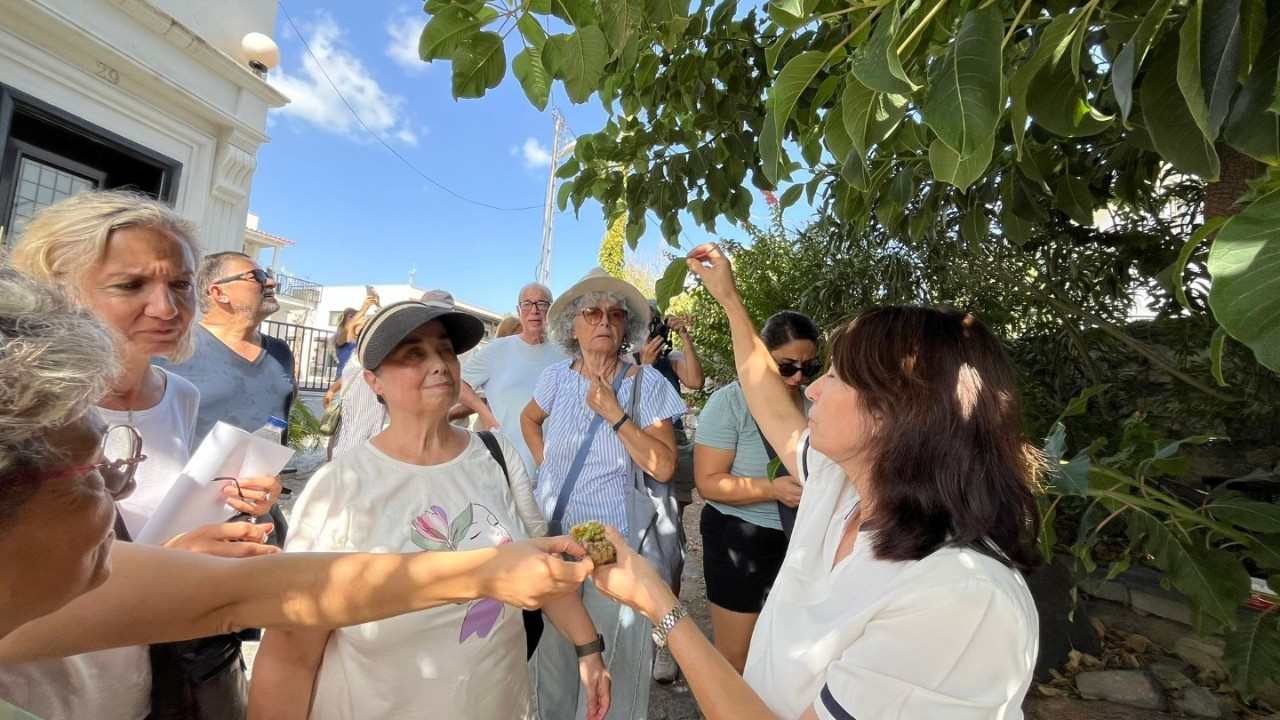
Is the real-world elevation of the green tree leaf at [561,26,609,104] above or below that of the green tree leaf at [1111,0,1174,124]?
above

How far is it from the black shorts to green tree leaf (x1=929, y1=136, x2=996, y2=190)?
6.45 ft

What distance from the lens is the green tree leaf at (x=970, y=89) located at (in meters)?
1.04

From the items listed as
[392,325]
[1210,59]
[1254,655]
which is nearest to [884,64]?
[1210,59]

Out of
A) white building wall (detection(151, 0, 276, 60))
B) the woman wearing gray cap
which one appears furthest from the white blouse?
white building wall (detection(151, 0, 276, 60))

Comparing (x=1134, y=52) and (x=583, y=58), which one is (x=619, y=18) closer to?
(x=583, y=58)

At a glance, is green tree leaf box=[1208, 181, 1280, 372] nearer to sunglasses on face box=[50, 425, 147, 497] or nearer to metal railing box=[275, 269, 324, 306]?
sunglasses on face box=[50, 425, 147, 497]

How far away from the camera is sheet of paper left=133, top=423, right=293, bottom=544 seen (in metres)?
1.41

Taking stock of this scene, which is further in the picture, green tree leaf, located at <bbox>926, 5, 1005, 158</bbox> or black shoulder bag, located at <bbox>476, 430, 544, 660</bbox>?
black shoulder bag, located at <bbox>476, 430, 544, 660</bbox>

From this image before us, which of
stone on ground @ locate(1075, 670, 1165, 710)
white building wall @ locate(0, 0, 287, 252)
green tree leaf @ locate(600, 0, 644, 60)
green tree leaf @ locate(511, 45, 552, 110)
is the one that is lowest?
stone on ground @ locate(1075, 670, 1165, 710)

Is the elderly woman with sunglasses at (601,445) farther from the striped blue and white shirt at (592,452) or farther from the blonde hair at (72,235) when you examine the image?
the blonde hair at (72,235)

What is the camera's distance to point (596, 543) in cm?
149

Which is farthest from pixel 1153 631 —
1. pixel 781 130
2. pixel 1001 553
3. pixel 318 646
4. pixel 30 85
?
pixel 30 85

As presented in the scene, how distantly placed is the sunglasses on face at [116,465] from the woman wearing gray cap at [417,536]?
409mm

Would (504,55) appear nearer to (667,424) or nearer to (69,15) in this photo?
(667,424)
